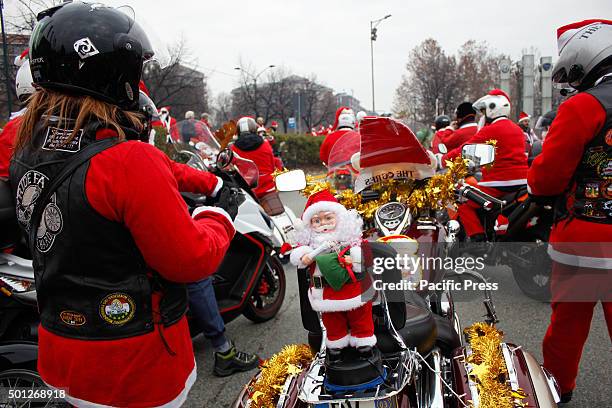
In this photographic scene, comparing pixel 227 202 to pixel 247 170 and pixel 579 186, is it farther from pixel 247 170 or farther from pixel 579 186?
pixel 247 170

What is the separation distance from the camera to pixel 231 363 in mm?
3496

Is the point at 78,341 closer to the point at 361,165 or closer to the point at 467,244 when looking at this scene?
the point at 361,165

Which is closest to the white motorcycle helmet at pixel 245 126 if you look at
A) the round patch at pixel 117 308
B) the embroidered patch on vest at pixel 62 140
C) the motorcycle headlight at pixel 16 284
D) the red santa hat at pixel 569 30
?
the motorcycle headlight at pixel 16 284

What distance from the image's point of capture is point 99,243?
146 cm

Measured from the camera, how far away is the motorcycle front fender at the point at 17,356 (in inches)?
95.8

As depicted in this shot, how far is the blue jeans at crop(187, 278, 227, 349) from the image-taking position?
132 inches

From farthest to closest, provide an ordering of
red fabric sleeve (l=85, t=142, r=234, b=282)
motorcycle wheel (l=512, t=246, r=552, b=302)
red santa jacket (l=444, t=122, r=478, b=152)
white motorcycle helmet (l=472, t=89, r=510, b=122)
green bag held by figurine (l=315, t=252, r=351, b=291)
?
1. red santa jacket (l=444, t=122, r=478, b=152)
2. white motorcycle helmet (l=472, t=89, r=510, b=122)
3. motorcycle wheel (l=512, t=246, r=552, b=302)
4. green bag held by figurine (l=315, t=252, r=351, b=291)
5. red fabric sleeve (l=85, t=142, r=234, b=282)

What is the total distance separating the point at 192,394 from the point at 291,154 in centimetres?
2029

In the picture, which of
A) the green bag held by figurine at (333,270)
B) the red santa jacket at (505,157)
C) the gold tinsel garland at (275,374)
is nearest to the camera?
the green bag held by figurine at (333,270)

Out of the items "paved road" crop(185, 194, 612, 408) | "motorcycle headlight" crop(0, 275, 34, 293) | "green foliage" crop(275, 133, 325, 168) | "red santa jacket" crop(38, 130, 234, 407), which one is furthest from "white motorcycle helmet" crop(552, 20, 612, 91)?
"green foliage" crop(275, 133, 325, 168)

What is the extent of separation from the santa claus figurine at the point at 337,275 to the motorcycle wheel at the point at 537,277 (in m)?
3.47

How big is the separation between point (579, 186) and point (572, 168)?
0.40 feet

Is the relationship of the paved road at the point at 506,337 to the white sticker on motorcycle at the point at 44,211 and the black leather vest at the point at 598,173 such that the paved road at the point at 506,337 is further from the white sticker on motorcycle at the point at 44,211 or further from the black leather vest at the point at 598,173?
the white sticker on motorcycle at the point at 44,211

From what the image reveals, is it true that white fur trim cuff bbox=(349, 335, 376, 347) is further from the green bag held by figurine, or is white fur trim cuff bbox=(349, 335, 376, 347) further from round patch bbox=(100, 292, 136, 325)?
round patch bbox=(100, 292, 136, 325)
